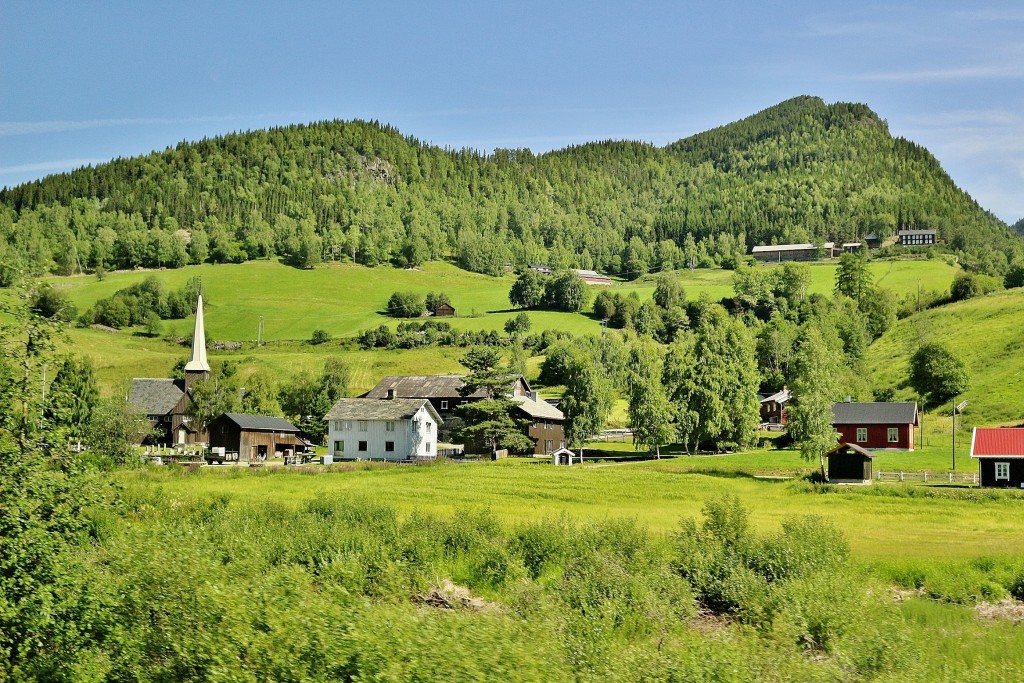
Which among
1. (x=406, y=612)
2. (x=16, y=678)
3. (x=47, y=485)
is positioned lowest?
(x=16, y=678)

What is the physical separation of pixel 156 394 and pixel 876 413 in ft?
241

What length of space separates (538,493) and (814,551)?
26.3 meters

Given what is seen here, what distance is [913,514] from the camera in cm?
4944

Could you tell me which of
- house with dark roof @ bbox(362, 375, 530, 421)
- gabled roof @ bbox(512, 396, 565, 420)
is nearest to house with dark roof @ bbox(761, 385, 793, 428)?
gabled roof @ bbox(512, 396, 565, 420)

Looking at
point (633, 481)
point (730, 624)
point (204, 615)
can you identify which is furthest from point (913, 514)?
point (204, 615)

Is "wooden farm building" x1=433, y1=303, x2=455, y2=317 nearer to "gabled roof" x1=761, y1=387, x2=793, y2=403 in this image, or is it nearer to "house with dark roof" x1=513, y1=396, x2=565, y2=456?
"gabled roof" x1=761, y1=387, x2=793, y2=403

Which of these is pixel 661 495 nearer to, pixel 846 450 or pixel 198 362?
pixel 846 450

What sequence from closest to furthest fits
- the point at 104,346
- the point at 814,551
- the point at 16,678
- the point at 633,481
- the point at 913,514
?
Answer: the point at 16,678, the point at 814,551, the point at 913,514, the point at 633,481, the point at 104,346

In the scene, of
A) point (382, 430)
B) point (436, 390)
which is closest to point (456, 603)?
point (382, 430)

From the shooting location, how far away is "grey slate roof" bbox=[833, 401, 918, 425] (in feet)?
283

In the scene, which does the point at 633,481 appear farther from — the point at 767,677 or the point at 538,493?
the point at 767,677

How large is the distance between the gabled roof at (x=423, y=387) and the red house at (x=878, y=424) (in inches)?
1349

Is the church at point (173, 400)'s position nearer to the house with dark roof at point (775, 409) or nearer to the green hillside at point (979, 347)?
the house with dark roof at point (775, 409)

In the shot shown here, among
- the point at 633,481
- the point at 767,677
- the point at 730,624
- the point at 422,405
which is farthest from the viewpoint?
the point at 422,405
